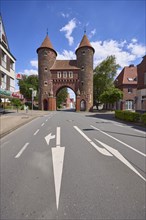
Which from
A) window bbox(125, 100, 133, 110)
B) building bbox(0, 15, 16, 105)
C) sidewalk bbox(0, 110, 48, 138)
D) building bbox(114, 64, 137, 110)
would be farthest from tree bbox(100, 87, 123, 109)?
building bbox(0, 15, 16, 105)

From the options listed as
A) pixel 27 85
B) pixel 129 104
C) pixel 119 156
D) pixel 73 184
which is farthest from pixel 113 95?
pixel 27 85

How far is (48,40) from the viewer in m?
45.8

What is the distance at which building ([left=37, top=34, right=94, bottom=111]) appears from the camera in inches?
1674

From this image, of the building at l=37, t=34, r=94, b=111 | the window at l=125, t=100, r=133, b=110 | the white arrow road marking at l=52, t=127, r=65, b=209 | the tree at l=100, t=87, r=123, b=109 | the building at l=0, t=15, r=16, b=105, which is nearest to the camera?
the white arrow road marking at l=52, t=127, r=65, b=209

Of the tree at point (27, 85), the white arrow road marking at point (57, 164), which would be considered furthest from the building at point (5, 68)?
the tree at point (27, 85)

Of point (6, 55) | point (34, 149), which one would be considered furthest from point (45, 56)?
point (34, 149)

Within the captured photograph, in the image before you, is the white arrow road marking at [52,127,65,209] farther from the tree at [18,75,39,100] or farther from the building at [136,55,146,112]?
the tree at [18,75,39,100]

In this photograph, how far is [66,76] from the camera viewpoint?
44.6 m

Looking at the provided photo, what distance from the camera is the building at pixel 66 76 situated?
42.5 metres

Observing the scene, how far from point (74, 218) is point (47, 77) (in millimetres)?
43623

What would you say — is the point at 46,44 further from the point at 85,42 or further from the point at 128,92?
the point at 128,92

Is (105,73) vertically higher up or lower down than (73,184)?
higher up

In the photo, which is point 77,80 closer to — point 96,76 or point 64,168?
point 96,76

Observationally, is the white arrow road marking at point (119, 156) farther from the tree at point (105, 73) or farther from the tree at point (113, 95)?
the tree at point (105, 73)
